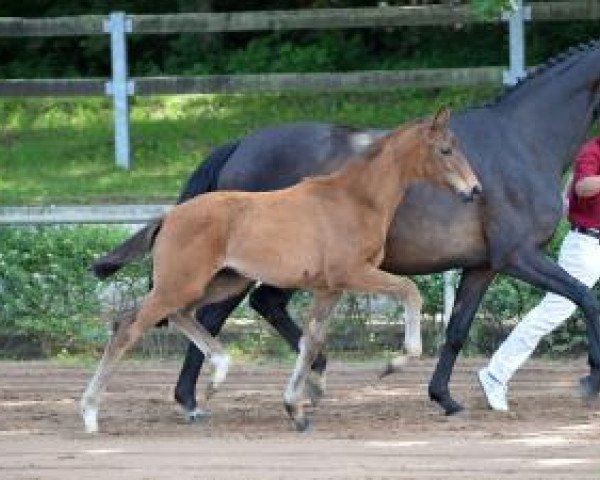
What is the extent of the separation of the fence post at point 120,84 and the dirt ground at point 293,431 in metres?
6.56

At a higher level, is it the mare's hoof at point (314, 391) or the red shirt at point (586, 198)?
the red shirt at point (586, 198)

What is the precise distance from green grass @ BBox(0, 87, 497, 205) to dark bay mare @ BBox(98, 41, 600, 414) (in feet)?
20.5

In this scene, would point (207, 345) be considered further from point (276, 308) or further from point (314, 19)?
point (314, 19)

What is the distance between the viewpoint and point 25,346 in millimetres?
13289

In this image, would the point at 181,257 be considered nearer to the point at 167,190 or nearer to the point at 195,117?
the point at 167,190

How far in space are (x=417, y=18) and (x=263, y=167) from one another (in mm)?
7645

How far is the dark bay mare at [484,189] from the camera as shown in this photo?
431 inches

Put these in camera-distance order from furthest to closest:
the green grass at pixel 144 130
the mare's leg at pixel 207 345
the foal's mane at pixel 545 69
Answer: the green grass at pixel 144 130 < the foal's mane at pixel 545 69 < the mare's leg at pixel 207 345

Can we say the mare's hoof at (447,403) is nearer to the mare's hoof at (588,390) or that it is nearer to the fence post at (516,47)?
the mare's hoof at (588,390)

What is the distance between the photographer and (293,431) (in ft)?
33.8

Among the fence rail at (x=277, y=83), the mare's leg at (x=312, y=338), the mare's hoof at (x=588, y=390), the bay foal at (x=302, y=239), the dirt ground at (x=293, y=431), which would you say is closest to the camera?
the dirt ground at (x=293, y=431)

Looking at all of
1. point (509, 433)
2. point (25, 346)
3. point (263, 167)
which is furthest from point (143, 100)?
point (509, 433)

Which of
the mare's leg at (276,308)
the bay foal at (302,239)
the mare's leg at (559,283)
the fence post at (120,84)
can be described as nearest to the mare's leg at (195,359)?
the mare's leg at (276,308)

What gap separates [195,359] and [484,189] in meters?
1.91
